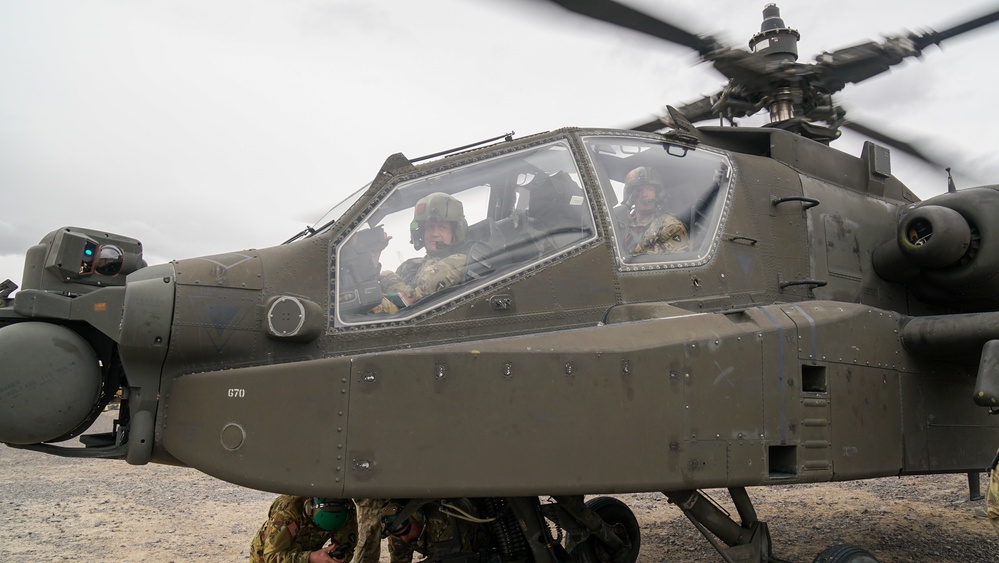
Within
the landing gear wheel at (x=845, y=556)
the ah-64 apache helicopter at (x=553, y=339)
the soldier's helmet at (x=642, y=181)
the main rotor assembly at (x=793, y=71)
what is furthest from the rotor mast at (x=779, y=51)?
the landing gear wheel at (x=845, y=556)

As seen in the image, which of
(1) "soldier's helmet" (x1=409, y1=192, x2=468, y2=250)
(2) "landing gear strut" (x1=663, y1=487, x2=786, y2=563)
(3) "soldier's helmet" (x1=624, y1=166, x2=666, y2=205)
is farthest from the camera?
(3) "soldier's helmet" (x1=624, y1=166, x2=666, y2=205)

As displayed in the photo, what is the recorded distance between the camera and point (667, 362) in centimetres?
336

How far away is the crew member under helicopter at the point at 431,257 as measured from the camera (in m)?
3.62

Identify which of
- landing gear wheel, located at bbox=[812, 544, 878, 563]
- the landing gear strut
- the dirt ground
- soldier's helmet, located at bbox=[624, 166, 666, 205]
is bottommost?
the dirt ground

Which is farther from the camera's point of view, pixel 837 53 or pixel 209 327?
pixel 837 53

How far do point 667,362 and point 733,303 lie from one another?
41.4 inches

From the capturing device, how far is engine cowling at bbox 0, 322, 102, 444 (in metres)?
3.01

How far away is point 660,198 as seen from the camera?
4.30 meters

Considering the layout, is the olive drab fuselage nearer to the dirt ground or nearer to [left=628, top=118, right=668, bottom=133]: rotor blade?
[left=628, top=118, right=668, bottom=133]: rotor blade

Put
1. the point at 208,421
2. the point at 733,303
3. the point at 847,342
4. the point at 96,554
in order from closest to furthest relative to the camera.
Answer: the point at 208,421 → the point at 847,342 → the point at 733,303 → the point at 96,554

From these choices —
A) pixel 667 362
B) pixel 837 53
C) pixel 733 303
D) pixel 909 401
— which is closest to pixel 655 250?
pixel 733 303

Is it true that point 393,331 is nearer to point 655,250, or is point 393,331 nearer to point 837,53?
point 655,250

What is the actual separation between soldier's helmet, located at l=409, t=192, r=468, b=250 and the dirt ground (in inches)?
152

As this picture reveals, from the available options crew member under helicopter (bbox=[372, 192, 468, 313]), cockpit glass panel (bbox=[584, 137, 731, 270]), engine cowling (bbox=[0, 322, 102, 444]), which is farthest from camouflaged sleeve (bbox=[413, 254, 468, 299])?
engine cowling (bbox=[0, 322, 102, 444])
